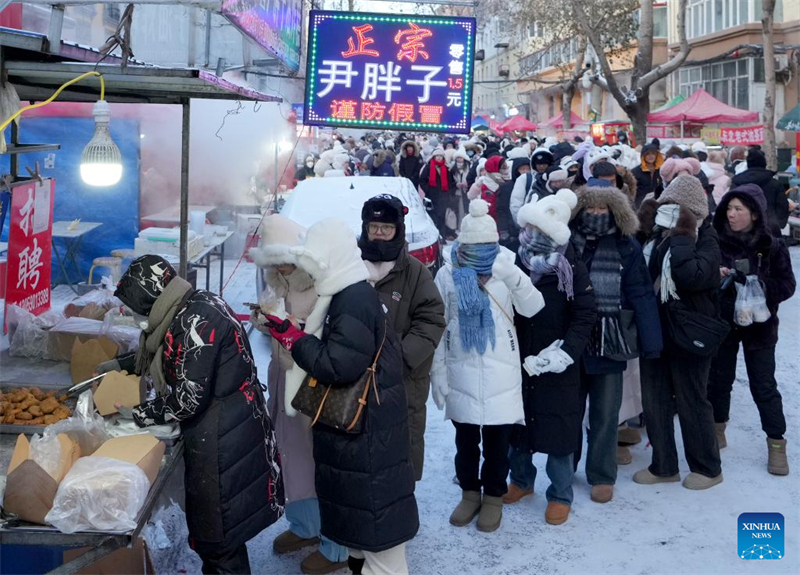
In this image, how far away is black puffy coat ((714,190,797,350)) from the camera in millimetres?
5746

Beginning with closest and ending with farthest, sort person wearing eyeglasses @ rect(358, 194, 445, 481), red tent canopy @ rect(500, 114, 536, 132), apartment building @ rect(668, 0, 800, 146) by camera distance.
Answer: person wearing eyeglasses @ rect(358, 194, 445, 481) → apartment building @ rect(668, 0, 800, 146) → red tent canopy @ rect(500, 114, 536, 132)

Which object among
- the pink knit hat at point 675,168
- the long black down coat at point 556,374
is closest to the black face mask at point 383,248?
the long black down coat at point 556,374

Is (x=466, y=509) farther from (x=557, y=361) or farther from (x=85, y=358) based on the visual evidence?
(x=85, y=358)

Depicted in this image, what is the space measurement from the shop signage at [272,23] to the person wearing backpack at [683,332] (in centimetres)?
266

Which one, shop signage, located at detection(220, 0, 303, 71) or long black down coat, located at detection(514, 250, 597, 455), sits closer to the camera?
shop signage, located at detection(220, 0, 303, 71)

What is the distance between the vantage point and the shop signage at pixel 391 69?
639 centimetres

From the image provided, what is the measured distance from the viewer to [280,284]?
14.4 ft

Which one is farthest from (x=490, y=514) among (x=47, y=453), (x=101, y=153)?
(x=101, y=153)

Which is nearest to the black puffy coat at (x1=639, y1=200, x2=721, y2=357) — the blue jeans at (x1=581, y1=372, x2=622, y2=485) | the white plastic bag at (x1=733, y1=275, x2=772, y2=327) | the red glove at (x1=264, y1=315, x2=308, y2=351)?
the white plastic bag at (x1=733, y1=275, x2=772, y2=327)

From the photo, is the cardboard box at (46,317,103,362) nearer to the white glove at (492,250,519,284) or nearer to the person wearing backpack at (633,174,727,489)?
the white glove at (492,250,519,284)

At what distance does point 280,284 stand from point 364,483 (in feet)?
3.87

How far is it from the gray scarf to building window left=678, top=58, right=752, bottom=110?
3200 centimetres


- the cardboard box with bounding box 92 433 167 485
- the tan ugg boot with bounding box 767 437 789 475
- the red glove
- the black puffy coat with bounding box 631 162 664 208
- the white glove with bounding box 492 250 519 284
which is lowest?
the tan ugg boot with bounding box 767 437 789 475

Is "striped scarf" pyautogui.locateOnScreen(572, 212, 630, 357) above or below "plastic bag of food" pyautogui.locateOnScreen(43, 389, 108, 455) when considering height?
above
